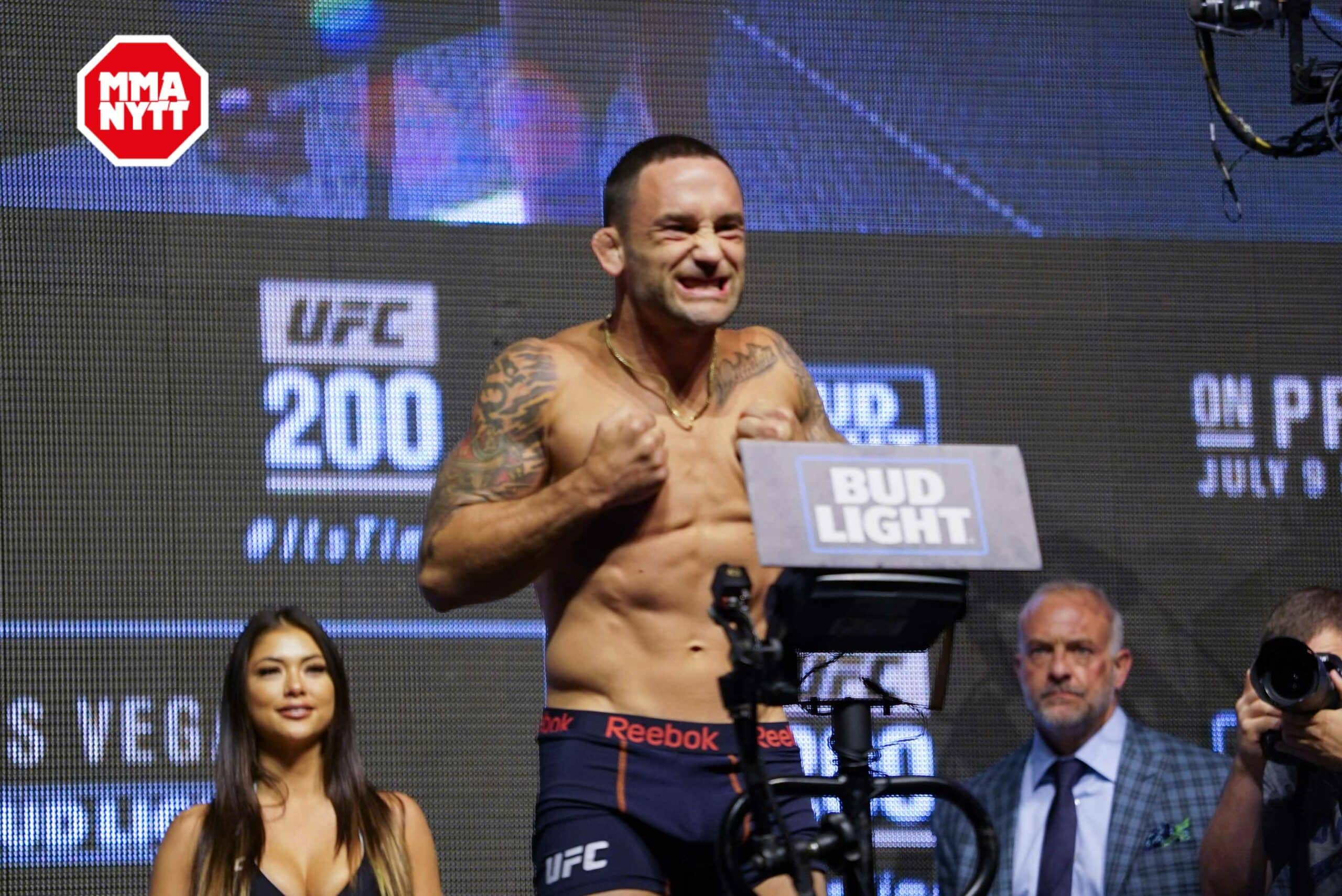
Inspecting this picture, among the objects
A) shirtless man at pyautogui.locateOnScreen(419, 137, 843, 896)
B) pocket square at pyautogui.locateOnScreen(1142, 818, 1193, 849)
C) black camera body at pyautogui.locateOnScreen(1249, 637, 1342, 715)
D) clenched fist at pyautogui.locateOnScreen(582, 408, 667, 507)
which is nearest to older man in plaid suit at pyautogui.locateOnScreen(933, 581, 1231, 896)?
pocket square at pyautogui.locateOnScreen(1142, 818, 1193, 849)

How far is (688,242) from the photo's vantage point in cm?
258

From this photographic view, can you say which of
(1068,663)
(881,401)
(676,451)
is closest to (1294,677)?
(1068,663)

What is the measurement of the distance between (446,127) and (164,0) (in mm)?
678

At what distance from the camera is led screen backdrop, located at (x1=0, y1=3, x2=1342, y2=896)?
3.81 m

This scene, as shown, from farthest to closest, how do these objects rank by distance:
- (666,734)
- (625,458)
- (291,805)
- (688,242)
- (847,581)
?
1. (291,805)
2. (688,242)
3. (666,734)
4. (625,458)
5. (847,581)

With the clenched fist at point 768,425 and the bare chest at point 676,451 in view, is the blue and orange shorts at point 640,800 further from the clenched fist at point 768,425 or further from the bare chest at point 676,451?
the clenched fist at point 768,425

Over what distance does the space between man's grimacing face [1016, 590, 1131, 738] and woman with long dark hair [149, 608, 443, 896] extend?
1.35 metres

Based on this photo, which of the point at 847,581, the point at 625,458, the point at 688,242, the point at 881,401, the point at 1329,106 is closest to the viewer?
the point at 847,581

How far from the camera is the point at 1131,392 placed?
424 cm

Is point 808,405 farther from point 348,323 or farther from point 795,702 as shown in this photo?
point 348,323

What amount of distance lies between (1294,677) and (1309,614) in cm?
51

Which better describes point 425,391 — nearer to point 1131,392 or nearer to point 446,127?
point 446,127

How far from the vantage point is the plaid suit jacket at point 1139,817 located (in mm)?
3600

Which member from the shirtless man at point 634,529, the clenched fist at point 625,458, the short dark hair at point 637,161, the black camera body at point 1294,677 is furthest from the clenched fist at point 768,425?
the black camera body at point 1294,677
